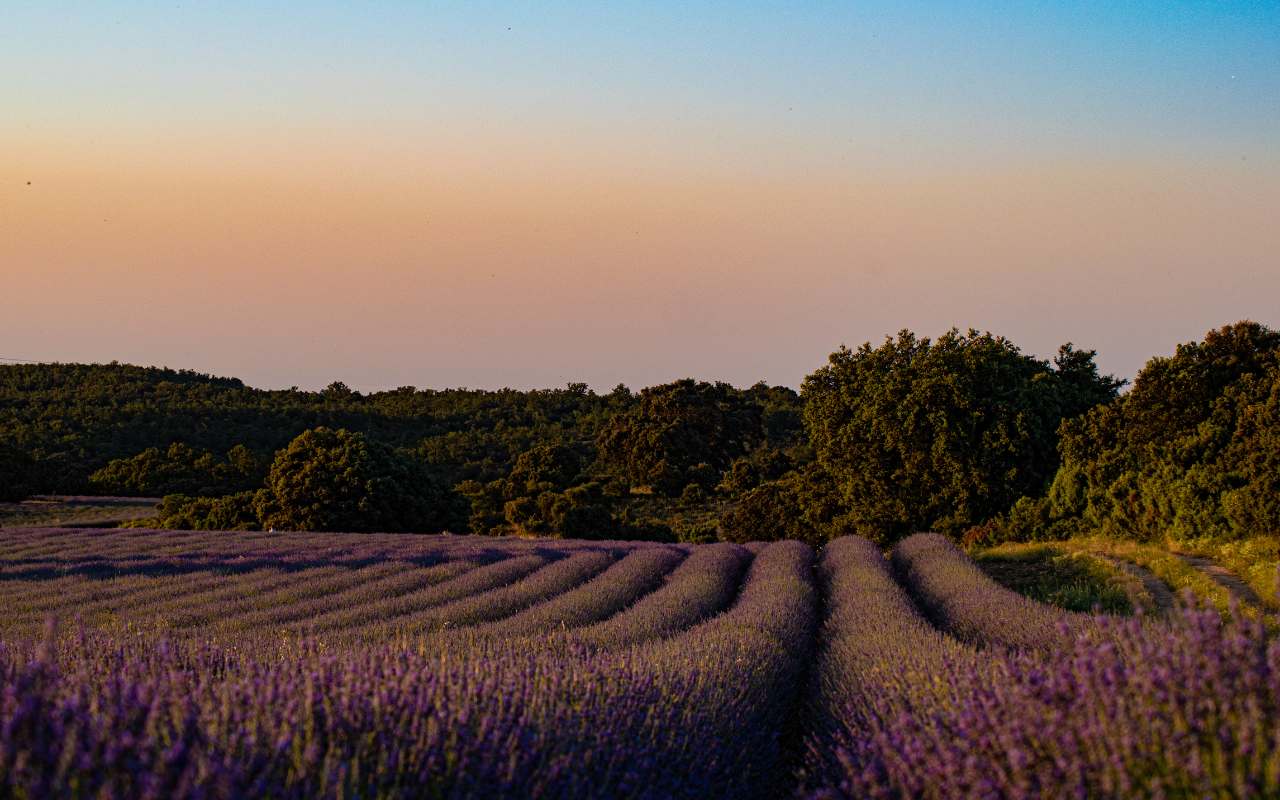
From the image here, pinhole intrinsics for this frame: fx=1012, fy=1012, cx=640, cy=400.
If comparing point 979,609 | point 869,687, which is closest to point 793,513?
point 979,609

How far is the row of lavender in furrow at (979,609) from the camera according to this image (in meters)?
6.27

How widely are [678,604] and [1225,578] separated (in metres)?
7.81

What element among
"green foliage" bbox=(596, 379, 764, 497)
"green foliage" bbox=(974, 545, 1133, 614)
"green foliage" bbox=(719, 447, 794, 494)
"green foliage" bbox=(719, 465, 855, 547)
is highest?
"green foliage" bbox=(596, 379, 764, 497)

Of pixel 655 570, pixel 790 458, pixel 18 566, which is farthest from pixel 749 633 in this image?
pixel 790 458

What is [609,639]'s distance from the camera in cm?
662

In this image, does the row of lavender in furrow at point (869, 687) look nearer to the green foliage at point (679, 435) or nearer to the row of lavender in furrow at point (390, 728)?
the row of lavender in furrow at point (390, 728)

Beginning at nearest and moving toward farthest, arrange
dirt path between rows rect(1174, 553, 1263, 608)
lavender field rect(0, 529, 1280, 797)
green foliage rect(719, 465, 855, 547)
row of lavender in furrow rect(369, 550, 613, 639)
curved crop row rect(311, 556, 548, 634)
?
lavender field rect(0, 529, 1280, 797), row of lavender in furrow rect(369, 550, 613, 639), curved crop row rect(311, 556, 548, 634), dirt path between rows rect(1174, 553, 1263, 608), green foliage rect(719, 465, 855, 547)

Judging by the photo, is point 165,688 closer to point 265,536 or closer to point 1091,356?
point 265,536

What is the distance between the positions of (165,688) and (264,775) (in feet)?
3.32

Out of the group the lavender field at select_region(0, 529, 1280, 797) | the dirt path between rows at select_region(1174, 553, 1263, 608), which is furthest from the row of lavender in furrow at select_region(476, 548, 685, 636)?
the dirt path between rows at select_region(1174, 553, 1263, 608)

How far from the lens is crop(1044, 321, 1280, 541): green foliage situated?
1634cm

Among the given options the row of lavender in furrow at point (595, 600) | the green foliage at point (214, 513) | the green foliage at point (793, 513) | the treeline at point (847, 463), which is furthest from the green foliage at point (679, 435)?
the row of lavender in furrow at point (595, 600)

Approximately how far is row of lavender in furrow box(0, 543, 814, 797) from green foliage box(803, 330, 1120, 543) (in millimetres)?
18996

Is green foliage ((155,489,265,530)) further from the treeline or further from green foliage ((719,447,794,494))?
green foliage ((719,447,794,494))
